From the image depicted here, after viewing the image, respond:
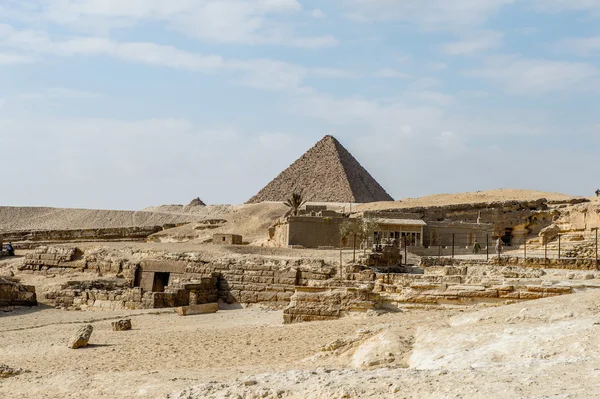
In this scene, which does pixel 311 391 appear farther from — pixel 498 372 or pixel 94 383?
pixel 94 383

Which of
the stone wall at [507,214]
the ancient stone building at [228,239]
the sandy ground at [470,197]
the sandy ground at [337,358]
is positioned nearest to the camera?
the sandy ground at [337,358]

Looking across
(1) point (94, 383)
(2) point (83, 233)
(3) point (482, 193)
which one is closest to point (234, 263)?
(1) point (94, 383)

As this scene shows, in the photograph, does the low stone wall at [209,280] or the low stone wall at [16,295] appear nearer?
the low stone wall at [209,280]

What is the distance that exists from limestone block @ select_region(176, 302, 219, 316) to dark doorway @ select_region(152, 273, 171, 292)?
10.3ft

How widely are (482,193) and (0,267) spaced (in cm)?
3053

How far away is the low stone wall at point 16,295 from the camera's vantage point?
58.6 ft

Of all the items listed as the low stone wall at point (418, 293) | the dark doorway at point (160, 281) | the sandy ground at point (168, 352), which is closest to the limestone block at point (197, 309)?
the sandy ground at point (168, 352)

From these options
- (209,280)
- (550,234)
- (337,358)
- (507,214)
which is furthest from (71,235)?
(337,358)

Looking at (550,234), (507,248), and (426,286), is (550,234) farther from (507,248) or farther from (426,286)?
(426,286)

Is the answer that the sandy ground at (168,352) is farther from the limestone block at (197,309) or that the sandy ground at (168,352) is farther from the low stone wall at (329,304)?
the limestone block at (197,309)

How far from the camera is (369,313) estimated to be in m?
12.4

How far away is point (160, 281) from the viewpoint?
798 inches

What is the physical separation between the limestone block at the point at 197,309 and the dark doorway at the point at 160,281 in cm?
313

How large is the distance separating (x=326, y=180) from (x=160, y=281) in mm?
50884
